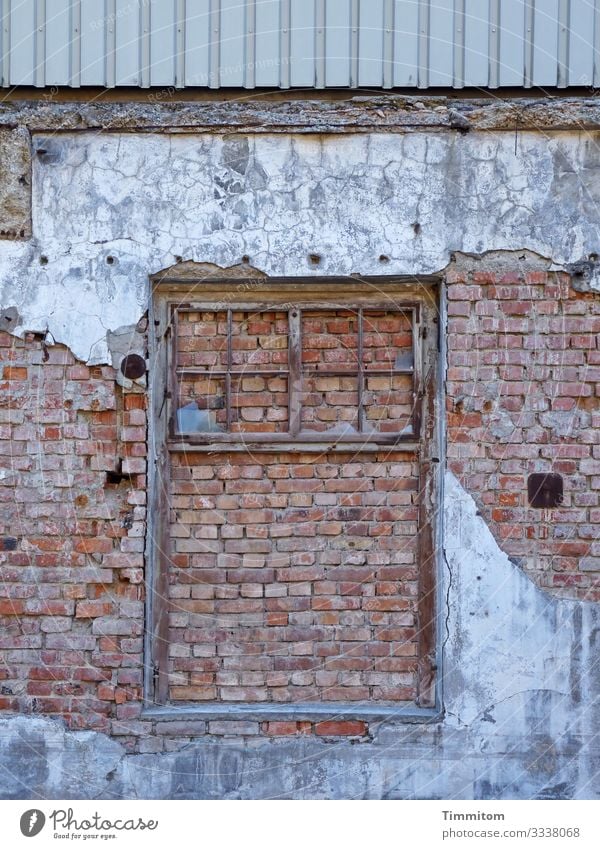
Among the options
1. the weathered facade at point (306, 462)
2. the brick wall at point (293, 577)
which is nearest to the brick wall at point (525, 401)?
the weathered facade at point (306, 462)

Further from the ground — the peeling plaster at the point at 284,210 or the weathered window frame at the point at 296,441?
the peeling plaster at the point at 284,210

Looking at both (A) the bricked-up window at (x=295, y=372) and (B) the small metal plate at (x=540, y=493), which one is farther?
(A) the bricked-up window at (x=295, y=372)

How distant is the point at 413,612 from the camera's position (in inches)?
186

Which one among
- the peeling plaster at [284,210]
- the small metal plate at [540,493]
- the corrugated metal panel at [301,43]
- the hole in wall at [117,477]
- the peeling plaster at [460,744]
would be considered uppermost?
the corrugated metal panel at [301,43]

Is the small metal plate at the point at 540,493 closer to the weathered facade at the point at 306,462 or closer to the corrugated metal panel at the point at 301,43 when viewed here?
the weathered facade at the point at 306,462

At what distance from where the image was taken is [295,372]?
15.6 ft

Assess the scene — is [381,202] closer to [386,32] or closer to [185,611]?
[386,32]

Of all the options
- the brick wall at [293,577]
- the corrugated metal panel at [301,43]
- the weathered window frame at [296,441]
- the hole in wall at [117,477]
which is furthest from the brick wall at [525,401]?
the hole in wall at [117,477]

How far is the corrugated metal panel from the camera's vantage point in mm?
4672

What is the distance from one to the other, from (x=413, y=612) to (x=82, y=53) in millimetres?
2962

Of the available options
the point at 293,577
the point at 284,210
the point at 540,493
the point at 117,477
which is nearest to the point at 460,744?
the point at 293,577

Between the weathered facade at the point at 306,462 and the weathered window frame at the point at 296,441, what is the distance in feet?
0.04

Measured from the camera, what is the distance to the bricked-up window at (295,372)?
4746mm

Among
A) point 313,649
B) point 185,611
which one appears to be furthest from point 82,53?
point 313,649
